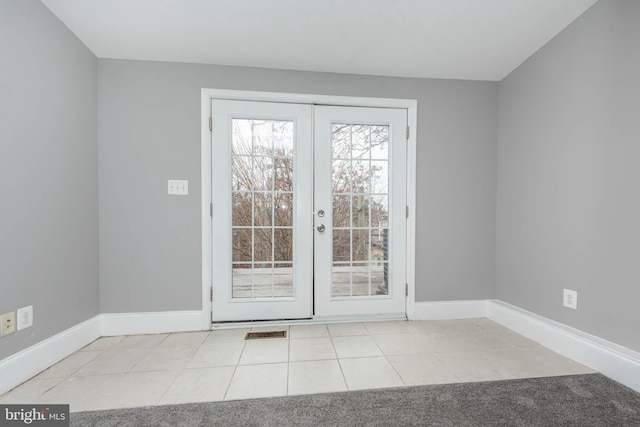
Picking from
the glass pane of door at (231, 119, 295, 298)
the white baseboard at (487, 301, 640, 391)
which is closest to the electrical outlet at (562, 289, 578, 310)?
the white baseboard at (487, 301, 640, 391)

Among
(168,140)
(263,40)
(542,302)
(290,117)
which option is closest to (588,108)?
(542,302)

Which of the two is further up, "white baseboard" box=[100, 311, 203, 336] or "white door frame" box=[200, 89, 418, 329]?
"white door frame" box=[200, 89, 418, 329]

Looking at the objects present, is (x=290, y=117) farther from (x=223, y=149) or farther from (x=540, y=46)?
(x=540, y=46)

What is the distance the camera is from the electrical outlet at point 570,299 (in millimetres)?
1943

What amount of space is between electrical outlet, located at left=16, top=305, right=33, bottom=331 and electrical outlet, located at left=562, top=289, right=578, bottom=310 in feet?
11.7

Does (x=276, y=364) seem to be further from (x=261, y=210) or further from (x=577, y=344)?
(x=577, y=344)

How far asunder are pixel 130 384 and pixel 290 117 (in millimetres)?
2229

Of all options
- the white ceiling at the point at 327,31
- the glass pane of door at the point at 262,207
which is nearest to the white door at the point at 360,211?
the glass pane of door at the point at 262,207

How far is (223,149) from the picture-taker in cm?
242

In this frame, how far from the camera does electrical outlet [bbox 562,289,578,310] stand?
1.94 meters

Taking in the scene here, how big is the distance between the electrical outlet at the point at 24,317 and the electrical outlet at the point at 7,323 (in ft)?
0.08

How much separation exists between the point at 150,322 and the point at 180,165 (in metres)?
1.35

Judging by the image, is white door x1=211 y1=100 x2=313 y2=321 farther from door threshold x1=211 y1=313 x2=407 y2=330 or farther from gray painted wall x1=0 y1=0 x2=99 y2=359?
gray painted wall x1=0 y1=0 x2=99 y2=359

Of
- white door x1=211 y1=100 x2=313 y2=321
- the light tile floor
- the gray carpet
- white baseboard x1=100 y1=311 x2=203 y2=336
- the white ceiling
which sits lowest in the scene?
the light tile floor
